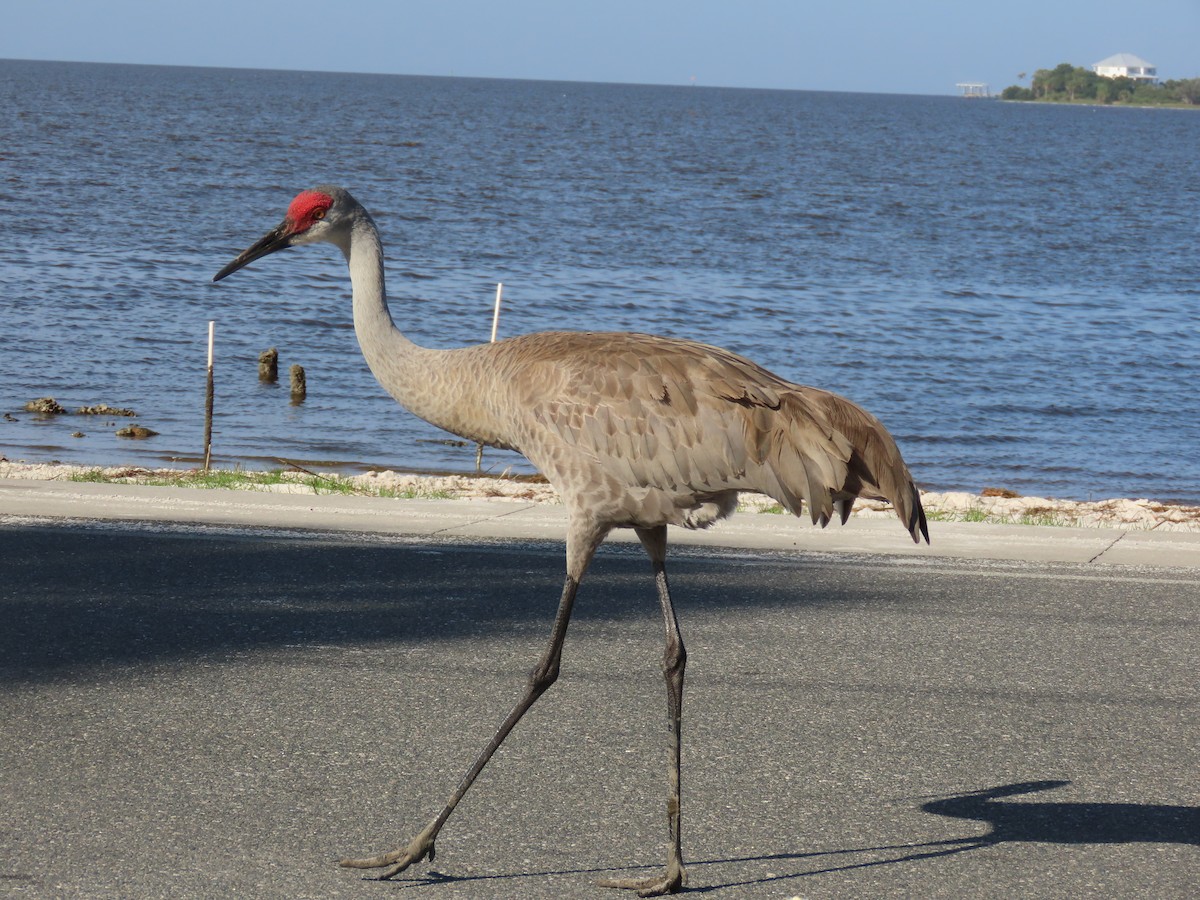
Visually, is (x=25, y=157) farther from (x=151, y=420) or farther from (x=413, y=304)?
(x=151, y=420)

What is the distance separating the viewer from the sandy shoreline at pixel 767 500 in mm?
10773

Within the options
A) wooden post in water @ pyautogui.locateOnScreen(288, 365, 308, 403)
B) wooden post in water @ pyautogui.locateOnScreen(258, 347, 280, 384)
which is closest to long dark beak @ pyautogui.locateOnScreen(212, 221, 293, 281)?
wooden post in water @ pyautogui.locateOnScreen(288, 365, 308, 403)

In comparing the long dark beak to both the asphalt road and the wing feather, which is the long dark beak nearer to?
the wing feather

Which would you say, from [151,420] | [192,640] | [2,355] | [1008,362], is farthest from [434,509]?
[1008,362]

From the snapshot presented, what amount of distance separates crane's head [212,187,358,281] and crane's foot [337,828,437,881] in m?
2.03

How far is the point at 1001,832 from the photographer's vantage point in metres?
4.87

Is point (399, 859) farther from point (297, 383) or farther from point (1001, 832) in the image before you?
point (297, 383)

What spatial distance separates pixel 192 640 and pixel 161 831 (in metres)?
2.08

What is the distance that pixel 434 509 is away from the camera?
9.75 meters

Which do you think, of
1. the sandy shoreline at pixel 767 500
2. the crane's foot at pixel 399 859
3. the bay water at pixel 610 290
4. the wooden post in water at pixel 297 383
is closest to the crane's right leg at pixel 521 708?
the crane's foot at pixel 399 859

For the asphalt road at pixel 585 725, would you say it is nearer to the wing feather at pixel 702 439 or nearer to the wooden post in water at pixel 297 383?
the wing feather at pixel 702 439

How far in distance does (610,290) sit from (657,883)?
25720 millimetres

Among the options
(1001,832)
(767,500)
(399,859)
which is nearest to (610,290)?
(767,500)

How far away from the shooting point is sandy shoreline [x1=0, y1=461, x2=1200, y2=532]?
10.8 metres
